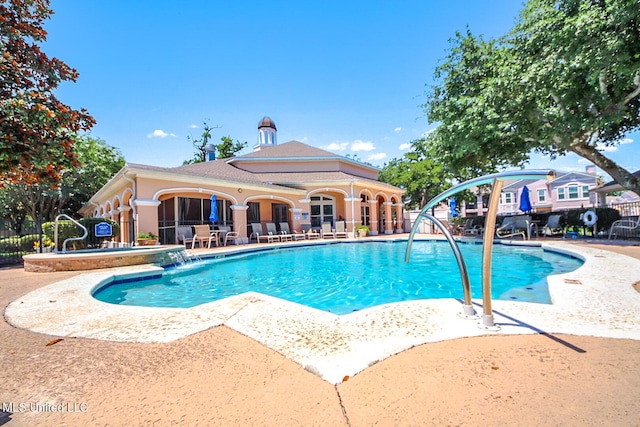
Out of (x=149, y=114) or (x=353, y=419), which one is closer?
(x=353, y=419)

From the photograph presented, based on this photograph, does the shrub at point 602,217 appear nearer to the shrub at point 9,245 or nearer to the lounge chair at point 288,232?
the lounge chair at point 288,232

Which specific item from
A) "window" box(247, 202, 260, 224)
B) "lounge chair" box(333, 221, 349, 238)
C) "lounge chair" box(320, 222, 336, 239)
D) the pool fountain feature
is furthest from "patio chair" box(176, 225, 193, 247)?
"lounge chair" box(333, 221, 349, 238)

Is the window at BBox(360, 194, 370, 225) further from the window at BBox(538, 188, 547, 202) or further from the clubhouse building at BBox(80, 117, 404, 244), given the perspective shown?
the window at BBox(538, 188, 547, 202)

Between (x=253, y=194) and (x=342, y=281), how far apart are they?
428 inches

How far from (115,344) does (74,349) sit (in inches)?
14.0

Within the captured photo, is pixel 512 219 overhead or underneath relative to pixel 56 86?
underneath

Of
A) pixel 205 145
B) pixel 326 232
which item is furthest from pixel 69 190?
pixel 326 232

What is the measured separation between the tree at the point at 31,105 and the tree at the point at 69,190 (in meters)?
17.7

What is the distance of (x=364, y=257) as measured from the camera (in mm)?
10945

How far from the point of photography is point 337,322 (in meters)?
3.22

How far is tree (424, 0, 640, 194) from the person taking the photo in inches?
340

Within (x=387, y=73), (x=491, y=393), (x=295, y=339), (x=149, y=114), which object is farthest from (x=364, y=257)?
(x=149, y=114)

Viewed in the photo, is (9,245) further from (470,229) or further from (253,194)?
(470,229)

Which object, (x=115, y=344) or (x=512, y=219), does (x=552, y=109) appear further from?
(x=115, y=344)
